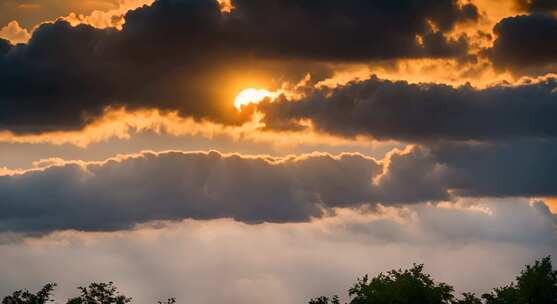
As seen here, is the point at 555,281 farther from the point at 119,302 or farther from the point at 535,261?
the point at 119,302

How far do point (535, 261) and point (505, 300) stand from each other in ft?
23.3

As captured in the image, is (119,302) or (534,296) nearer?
(534,296)

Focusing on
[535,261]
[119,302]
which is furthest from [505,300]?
[119,302]

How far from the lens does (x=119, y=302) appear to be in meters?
200

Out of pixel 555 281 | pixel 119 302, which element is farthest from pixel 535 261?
pixel 119 302

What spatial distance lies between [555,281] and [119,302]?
56.3 m

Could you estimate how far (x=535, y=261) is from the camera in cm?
18600

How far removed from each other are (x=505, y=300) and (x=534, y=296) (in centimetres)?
738

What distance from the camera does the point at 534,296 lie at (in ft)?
600

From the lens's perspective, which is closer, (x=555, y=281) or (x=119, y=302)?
(x=555, y=281)

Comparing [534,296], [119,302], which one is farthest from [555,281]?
[119,302]

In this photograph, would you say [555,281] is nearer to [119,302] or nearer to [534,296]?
[534,296]

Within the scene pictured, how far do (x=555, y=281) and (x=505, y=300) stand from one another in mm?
8220
